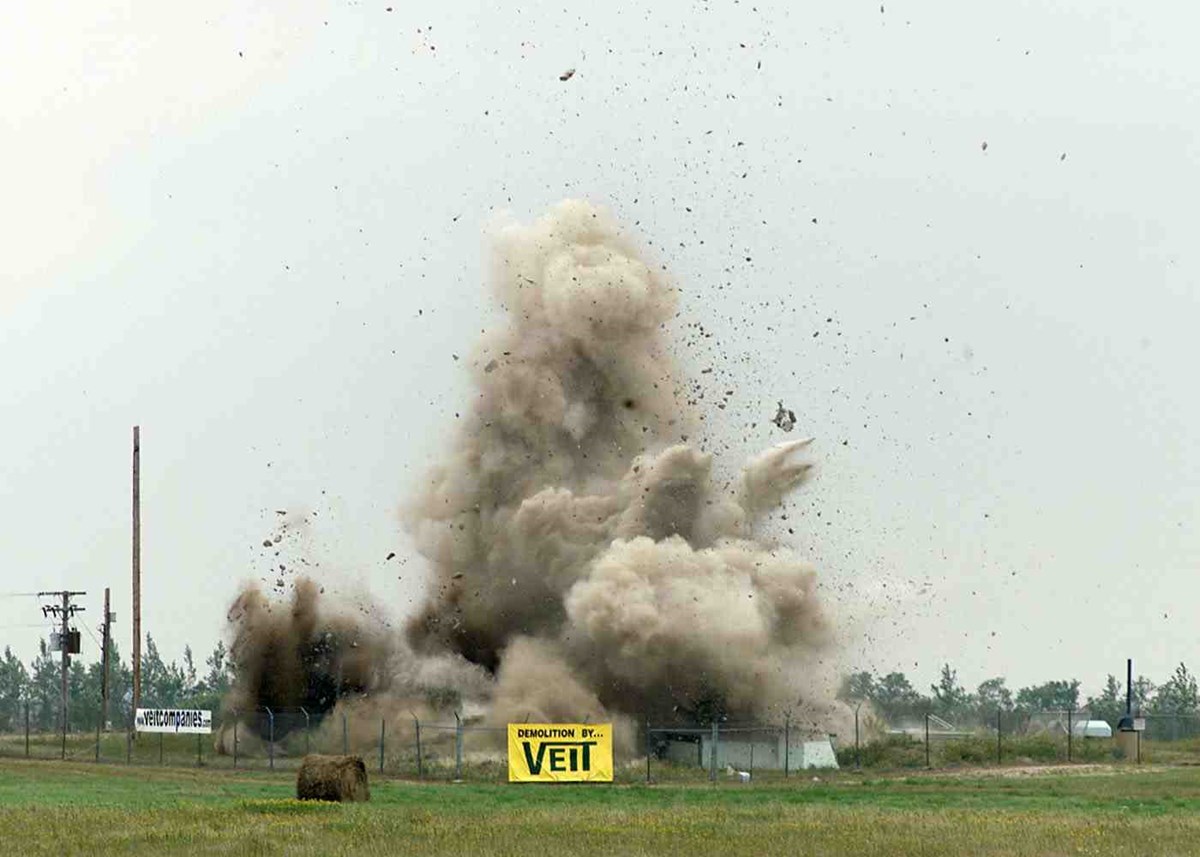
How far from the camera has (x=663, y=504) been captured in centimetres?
9019

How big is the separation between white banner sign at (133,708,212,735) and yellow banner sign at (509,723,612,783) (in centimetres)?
2809

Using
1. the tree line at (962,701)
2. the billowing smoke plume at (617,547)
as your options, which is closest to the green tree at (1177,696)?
the tree line at (962,701)

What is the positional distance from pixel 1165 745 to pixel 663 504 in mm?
27793

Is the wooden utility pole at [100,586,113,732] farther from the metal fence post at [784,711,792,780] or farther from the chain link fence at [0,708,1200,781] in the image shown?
the metal fence post at [784,711,792,780]

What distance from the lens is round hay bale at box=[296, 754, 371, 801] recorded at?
184ft

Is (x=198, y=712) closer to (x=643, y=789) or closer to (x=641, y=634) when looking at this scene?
(x=641, y=634)

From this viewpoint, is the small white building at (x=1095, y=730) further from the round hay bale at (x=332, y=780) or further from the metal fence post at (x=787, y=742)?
the round hay bale at (x=332, y=780)

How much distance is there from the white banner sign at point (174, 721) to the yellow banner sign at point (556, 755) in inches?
1106

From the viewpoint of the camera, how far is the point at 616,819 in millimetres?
50562

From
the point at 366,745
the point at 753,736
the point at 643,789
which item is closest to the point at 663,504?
the point at 753,736

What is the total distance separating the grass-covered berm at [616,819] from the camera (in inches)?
1706

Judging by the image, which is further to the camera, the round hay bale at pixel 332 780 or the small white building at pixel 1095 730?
the small white building at pixel 1095 730

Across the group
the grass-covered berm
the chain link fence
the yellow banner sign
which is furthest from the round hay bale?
the chain link fence

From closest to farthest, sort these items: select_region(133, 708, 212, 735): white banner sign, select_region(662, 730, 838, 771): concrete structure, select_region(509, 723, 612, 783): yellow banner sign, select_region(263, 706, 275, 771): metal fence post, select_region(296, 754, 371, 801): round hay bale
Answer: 1. select_region(296, 754, 371, 801): round hay bale
2. select_region(509, 723, 612, 783): yellow banner sign
3. select_region(662, 730, 838, 771): concrete structure
4. select_region(263, 706, 275, 771): metal fence post
5. select_region(133, 708, 212, 735): white banner sign
